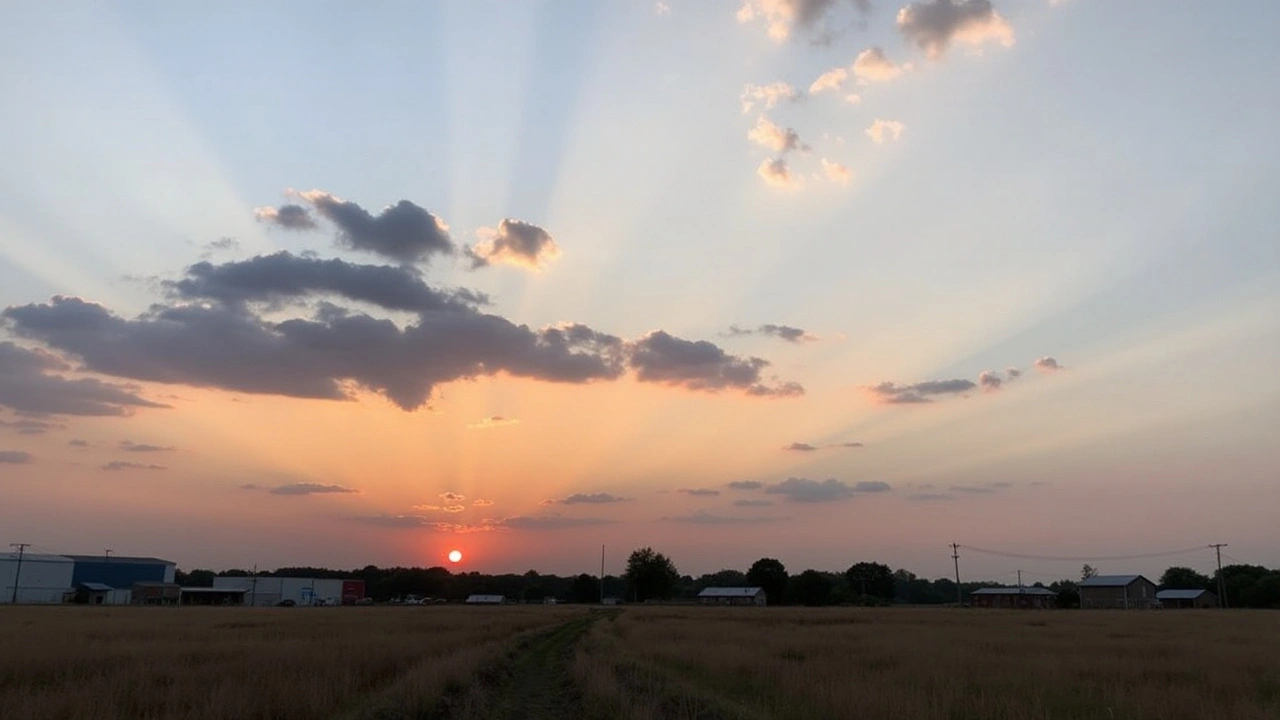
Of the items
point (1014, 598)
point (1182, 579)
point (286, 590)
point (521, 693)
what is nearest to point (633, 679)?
point (521, 693)

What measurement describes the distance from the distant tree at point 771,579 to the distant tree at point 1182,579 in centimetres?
8129

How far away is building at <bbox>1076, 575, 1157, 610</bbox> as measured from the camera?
13475 centimetres

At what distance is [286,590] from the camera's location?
143m

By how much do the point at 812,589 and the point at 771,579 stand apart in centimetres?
1764

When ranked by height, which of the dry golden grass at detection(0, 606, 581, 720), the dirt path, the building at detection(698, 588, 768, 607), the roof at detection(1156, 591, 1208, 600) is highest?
the dry golden grass at detection(0, 606, 581, 720)

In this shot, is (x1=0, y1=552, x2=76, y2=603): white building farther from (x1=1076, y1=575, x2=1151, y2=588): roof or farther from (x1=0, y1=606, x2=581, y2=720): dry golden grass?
(x1=1076, y1=575, x2=1151, y2=588): roof

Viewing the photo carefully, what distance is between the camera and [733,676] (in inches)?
901

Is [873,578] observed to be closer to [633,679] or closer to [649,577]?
[649,577]

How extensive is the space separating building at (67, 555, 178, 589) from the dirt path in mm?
141236

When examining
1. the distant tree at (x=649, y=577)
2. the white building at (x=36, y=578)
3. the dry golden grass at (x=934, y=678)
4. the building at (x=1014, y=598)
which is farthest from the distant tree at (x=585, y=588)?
the dry golden grass at (x=934, y=678)

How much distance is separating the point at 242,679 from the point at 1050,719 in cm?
1721

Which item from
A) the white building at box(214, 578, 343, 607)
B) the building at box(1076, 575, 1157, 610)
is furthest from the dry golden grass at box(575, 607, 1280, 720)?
the white building at box(214, 578, 343, 607)

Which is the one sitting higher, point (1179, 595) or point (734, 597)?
point (1179, 595)

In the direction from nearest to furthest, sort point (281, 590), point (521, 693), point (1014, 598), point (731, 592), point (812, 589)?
point (521, 693) → point (281, 590) → point (1014, 598) → point (812, 589) → point (731, 592)
